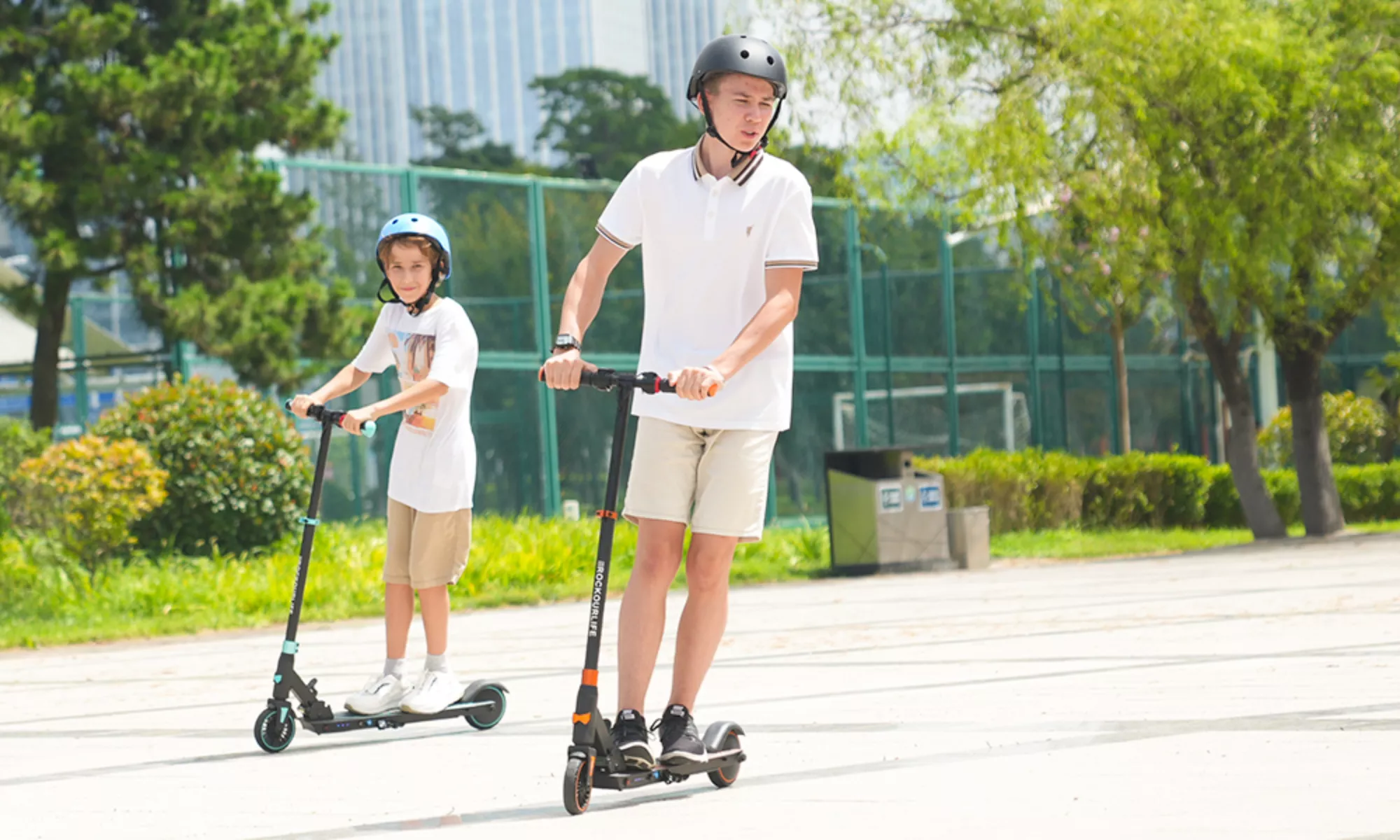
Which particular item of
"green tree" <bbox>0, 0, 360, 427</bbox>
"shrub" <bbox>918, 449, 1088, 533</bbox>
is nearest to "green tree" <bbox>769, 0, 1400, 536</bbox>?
"shrub" <bbox>918, 449, 1088, 533</bbox>

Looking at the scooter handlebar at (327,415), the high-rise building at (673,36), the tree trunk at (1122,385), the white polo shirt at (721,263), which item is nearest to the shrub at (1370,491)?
the tree trunk at (1122,385)

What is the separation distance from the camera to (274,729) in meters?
6.15

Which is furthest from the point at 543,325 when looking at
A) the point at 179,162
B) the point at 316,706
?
the point at 316,706

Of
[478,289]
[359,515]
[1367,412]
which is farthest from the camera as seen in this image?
[1367,412]

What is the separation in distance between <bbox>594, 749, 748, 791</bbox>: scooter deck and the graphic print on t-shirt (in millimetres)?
2167

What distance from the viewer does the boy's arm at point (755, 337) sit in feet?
14.9

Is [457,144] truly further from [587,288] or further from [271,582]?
[587,288]

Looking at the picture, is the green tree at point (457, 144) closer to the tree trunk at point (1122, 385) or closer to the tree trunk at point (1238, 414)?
the tree trunk at point (1122, 385)

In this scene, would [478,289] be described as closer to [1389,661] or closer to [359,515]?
[359,515]

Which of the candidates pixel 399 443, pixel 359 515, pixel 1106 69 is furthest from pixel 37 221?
pixel 399 443

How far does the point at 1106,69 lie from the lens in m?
15.9

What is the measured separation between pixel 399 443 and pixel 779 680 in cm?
190

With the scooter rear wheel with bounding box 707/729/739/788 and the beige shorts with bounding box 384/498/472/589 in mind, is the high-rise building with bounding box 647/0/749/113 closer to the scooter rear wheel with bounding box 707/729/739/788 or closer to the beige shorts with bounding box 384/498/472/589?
the beige shorts with bounding box 384/498/472/589

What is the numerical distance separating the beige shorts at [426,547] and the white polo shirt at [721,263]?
5.98 feet
